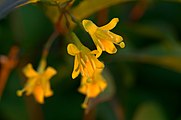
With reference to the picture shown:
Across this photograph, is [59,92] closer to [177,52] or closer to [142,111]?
[142,111]

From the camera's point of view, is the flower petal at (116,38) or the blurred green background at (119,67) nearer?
the flower petal at (116,38)

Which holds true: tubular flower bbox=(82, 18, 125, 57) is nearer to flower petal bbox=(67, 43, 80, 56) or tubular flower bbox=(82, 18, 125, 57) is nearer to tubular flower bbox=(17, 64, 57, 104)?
flower petal bbox=(67, 43, 80, 56)

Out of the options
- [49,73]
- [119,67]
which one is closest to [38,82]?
[49,73]

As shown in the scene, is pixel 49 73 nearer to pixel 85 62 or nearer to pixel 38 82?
pixel 38 82

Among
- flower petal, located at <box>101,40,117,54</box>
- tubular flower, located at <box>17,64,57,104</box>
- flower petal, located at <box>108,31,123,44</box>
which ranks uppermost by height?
flower petal, located at <box>108,31,123,44</box>

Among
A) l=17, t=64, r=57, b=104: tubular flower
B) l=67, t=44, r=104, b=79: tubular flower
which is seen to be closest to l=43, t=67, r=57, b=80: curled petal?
l=17, t=64, r=57, b=104: tubular flower

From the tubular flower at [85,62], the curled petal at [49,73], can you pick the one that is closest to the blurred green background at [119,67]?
the curled petal at [49,73]

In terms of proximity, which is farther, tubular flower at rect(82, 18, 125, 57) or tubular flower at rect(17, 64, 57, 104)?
tubular flower at rect(17, 64, 57, 104)

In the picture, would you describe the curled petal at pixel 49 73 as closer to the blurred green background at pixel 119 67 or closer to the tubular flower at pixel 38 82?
the tubular flower at pixel 38 82
